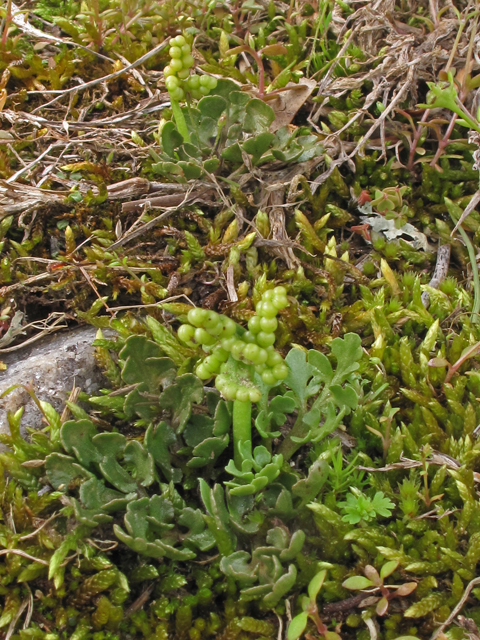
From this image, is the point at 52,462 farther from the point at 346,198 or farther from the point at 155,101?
the point at 155,101

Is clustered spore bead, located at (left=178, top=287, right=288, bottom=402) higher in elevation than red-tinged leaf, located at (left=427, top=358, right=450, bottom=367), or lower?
higher

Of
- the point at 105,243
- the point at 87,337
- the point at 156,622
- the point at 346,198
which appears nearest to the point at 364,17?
the point at 346,198

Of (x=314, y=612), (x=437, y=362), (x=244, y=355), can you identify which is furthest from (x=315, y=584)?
(x=437, y=362)

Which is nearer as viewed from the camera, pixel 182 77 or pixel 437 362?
pixel 437 362

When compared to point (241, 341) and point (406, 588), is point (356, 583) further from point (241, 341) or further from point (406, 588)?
point (241, 341)

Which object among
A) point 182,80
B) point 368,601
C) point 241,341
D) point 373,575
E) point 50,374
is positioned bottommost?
point 368,601

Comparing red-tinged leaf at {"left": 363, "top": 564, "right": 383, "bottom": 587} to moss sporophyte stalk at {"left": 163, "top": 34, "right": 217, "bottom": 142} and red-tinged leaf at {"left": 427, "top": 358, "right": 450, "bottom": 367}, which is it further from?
moss sporophyte stalk at {"left": 163, "top": 34, "right": 217, "bottom": 142}

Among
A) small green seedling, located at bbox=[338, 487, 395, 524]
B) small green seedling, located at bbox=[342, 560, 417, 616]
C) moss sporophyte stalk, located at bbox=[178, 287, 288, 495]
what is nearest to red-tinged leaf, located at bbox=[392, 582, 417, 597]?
small green seedling, located at bbox=[342, 560, 417, 616]

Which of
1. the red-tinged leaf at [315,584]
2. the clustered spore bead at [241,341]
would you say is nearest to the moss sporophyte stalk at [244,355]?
the clustered spore bead at [241,341]
